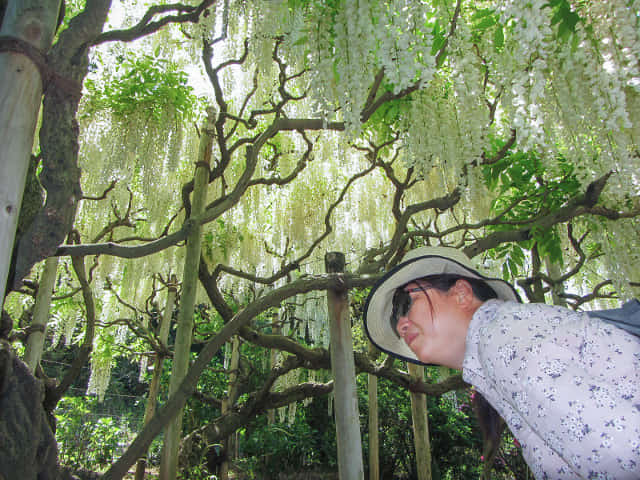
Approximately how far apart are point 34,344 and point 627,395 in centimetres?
416

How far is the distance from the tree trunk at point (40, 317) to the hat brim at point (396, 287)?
3.13 metres

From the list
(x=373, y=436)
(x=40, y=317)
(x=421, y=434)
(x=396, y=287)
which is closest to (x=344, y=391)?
(x=396, y=287)

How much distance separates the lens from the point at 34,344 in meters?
3.64

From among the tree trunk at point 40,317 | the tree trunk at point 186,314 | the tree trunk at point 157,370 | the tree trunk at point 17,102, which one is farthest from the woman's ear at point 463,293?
the tree trunk at point 157,370

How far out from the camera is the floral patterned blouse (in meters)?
0.76

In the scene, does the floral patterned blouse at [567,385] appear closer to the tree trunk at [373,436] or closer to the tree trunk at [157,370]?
the tree trunk at [157,370]

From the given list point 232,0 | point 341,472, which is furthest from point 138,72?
point 341,472

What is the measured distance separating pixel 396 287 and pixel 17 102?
50.0 inches

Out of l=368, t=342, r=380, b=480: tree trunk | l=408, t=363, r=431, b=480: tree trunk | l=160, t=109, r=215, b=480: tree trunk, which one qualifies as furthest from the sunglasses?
l=368, t=342, r=380, b=480: tree trunk

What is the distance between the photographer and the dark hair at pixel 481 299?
1321mm

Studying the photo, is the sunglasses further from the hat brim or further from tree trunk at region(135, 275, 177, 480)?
tree trunk at region(135, 275, 177, 480)

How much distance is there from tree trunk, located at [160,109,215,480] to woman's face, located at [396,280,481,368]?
89.6 inches

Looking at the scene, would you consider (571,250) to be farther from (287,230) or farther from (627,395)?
(627,395)

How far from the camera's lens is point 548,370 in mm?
828
